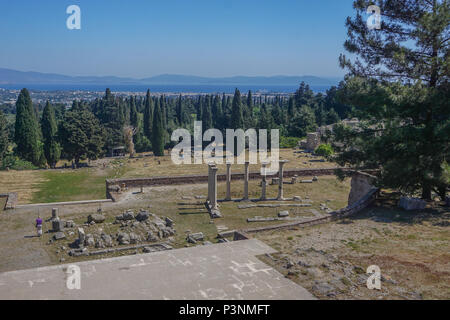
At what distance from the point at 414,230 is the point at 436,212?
8.73 ft

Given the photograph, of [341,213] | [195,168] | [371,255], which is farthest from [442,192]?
[195,168]

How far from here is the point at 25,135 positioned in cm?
4303

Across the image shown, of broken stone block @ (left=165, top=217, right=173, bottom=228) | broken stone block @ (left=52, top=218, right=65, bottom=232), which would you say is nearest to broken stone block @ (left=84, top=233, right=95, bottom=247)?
broken stone block @ (left=52, top=218, right=65, bottom=232)

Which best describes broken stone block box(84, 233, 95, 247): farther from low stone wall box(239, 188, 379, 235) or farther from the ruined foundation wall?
the ruined foundation wall

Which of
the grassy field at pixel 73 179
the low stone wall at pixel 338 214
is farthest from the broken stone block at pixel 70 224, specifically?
the grassy field at pixel 73 179

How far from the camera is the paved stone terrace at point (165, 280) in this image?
823 centimetres

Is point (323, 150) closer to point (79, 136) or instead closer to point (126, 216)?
point (79, 136)

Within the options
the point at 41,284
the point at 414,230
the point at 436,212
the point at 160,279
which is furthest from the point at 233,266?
the point at 436,212

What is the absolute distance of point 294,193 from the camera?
23906mm

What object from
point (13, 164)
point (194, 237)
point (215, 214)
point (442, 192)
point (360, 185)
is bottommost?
point (13, 164)

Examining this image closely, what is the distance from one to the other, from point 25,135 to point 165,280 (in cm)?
4062

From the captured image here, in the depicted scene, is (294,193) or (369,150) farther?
(294,193)

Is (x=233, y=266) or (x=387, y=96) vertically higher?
(x=387, y=96)
